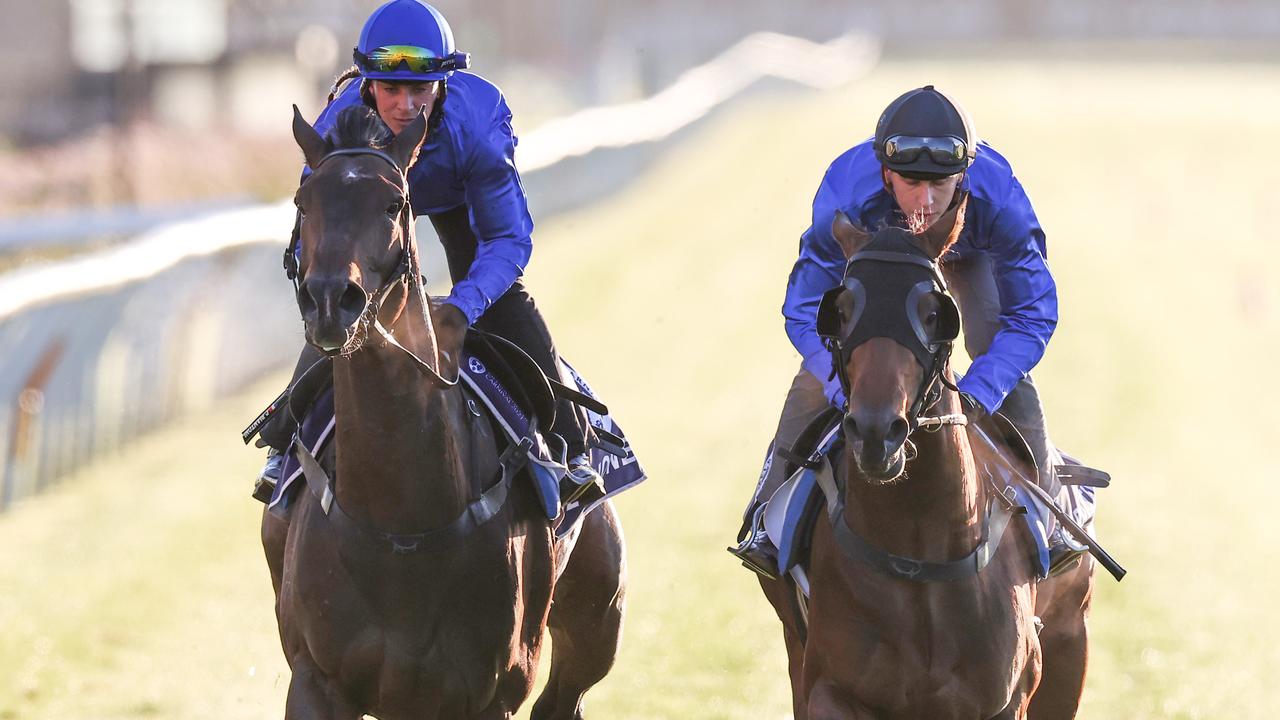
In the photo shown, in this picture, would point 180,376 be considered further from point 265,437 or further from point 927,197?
point 927,197

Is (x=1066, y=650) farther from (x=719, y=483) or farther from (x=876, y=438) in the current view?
(x=719, y=483)

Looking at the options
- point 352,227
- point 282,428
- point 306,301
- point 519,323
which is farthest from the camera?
point 519,323

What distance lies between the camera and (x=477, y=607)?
214 inches

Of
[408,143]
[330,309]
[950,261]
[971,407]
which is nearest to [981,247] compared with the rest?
[950,261]

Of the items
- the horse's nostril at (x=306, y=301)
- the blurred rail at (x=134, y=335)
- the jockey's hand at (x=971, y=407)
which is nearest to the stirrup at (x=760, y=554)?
the jockey's hand at (x=971, y=407)

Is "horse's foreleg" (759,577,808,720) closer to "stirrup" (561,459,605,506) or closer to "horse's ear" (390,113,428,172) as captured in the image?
"stirrup" (561,459,605,506)

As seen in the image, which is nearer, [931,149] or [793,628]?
[931,149]

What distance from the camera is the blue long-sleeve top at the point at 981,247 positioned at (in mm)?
5547

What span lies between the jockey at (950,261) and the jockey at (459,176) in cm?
83

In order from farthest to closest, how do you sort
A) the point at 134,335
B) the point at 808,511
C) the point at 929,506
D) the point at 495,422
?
the point at 134,335 → the point at 495,422 → the point at 808,511 → the point at 929,506

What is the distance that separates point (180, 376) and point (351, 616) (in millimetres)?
8037

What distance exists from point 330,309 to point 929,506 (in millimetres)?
1662

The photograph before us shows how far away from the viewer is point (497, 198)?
5996mm

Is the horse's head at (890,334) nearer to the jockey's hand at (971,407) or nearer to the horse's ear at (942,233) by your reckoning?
the horse's ear at (942,233)
